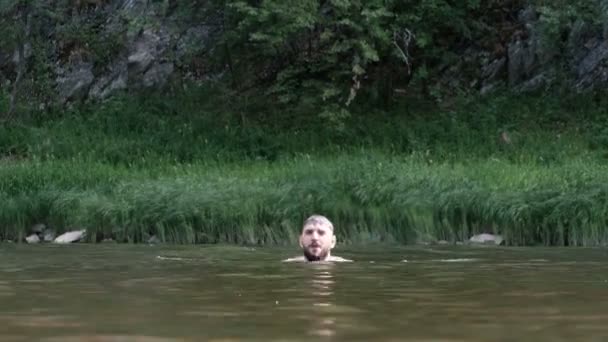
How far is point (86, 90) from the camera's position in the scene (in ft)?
117

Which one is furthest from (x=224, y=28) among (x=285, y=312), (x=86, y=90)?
(x=285, y=312)

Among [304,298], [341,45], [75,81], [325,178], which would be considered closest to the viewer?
[304,298]

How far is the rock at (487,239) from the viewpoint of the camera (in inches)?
675

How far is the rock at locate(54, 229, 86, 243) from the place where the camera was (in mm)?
18953

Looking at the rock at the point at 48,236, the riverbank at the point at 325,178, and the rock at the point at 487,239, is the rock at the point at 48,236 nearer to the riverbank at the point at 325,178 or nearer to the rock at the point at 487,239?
the riverbank at the point at 325,178

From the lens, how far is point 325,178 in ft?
66.9

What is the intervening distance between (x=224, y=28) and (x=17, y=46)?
294 inches

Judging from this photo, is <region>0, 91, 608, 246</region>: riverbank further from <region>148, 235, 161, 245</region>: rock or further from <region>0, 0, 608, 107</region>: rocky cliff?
<region>0, 0, 608, 107</region>: rocky cliff

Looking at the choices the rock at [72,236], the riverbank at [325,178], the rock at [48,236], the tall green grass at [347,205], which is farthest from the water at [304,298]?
the rock at [48,236]

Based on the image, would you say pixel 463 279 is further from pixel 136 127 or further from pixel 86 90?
pixel 86 90

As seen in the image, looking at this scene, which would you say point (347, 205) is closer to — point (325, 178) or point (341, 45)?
point (325, 178)

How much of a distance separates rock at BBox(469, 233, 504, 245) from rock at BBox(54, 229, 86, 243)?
6246mm

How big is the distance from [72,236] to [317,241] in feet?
24.8

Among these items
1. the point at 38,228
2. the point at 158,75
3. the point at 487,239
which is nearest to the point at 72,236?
the point at 38,228
